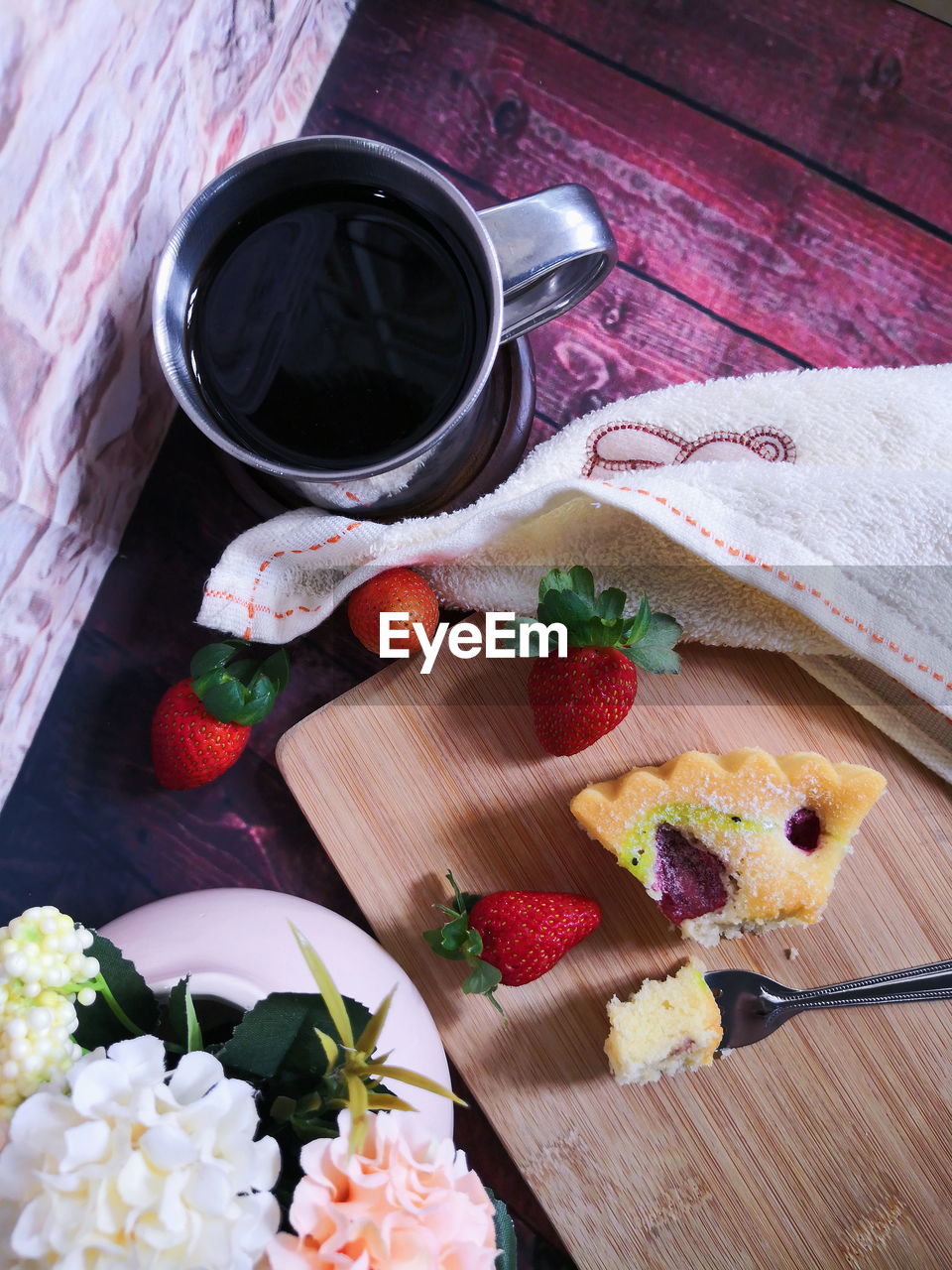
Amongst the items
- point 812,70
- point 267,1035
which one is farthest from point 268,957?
point 812,70

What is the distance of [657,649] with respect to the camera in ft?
2.13

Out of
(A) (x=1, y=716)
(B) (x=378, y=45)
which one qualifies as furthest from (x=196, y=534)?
(B) (x=378, y=45)

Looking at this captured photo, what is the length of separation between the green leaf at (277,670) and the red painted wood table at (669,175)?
69 mm

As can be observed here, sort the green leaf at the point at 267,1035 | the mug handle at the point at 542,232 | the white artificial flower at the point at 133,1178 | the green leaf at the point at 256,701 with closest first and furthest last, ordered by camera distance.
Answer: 1. the white artificial flower at the point at 133,1178
2. the green leaf at the point at 267,1035
3. the mug handle at the point at 542,232
4. the green leaf at the point at 256,701

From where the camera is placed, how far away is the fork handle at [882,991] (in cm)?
68

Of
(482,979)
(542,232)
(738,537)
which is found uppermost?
(542,232)

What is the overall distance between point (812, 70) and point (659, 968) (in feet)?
2.20

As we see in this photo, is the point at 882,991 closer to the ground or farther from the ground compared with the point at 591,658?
closer to the ground

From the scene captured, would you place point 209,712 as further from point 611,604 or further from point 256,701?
point 611,604

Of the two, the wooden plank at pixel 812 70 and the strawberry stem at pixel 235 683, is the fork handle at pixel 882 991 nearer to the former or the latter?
the strawberry stem at pixel 235 683

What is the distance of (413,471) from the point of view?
646 millimetres

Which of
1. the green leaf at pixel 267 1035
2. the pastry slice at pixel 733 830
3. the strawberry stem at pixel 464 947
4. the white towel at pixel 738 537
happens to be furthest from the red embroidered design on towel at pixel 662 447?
the green leaf at pixel 267 1035

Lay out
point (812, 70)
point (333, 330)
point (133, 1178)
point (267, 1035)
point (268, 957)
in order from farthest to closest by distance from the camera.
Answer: point (812, 70)
point (333, 330)
point (268, 957)
point (267, 1035)
point (133, 1178)

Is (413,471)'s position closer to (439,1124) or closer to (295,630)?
(295,630)
